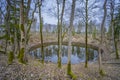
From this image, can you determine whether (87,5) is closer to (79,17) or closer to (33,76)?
(79,17)

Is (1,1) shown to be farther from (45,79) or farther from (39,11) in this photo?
(45,79)

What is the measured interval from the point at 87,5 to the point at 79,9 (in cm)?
89

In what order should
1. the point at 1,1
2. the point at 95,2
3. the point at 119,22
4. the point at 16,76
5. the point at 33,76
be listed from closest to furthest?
the point at 16,76
the point at 33,76
the point at 95,2
the point at 1,1
the point at 119,22

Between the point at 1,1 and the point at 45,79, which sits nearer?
the point at 45,79

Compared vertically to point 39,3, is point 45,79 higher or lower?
lower

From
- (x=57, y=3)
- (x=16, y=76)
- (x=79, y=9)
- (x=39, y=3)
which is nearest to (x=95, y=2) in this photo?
(x=79, y=9)

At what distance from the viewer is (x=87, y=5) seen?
42.5 ft

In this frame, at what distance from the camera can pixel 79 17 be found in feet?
44.8

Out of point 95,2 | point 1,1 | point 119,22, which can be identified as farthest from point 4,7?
point 119,22

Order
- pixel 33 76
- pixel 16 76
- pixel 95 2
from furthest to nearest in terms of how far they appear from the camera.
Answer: pixel 95 2
pixel 33 76
pixel 16 76

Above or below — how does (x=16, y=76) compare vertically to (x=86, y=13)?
below

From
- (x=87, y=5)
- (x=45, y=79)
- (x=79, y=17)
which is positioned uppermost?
(x=87, y=5)

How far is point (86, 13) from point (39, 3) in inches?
191

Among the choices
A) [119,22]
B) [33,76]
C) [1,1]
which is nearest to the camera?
[33,76]
